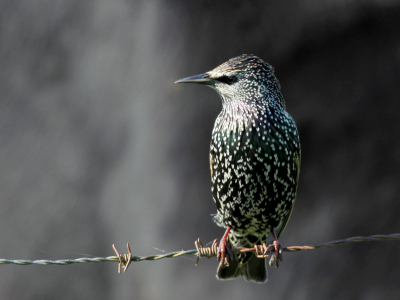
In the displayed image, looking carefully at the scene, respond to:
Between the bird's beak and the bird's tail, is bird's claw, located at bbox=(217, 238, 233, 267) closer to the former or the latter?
the bird's tail

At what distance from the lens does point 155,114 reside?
13.7 feet

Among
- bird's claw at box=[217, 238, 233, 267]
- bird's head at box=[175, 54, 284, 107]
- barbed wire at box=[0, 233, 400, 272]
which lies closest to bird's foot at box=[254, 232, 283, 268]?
barbed wire at box=[0, 233, 400, 272]

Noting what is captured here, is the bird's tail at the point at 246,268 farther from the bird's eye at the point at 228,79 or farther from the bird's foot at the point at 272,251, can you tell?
the bird's eye at the point at 228,79

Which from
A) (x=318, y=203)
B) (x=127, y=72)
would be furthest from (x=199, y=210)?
(x=127, y=72)

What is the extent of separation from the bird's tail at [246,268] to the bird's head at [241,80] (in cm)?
96

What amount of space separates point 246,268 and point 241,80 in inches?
45.2

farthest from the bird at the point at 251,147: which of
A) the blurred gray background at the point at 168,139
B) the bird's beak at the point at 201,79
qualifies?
the blurred gray background at the point at 168,139

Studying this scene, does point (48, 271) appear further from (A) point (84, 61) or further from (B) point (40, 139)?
(A) point (84, 61)

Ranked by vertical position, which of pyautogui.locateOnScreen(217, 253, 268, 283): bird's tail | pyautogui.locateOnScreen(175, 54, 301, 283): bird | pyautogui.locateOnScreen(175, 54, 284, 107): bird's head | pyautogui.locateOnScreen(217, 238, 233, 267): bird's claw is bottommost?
pyautogui.locateOnScreen(217, 253, 268, 283): bird's tail

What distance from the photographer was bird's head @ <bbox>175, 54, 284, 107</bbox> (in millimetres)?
2420

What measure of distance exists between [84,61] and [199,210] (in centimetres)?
176

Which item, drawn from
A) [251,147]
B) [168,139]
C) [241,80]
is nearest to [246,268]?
[251,147]

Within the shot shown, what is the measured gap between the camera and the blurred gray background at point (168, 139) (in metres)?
4.11

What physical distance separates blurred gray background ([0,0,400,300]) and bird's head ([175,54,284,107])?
5.42ft
